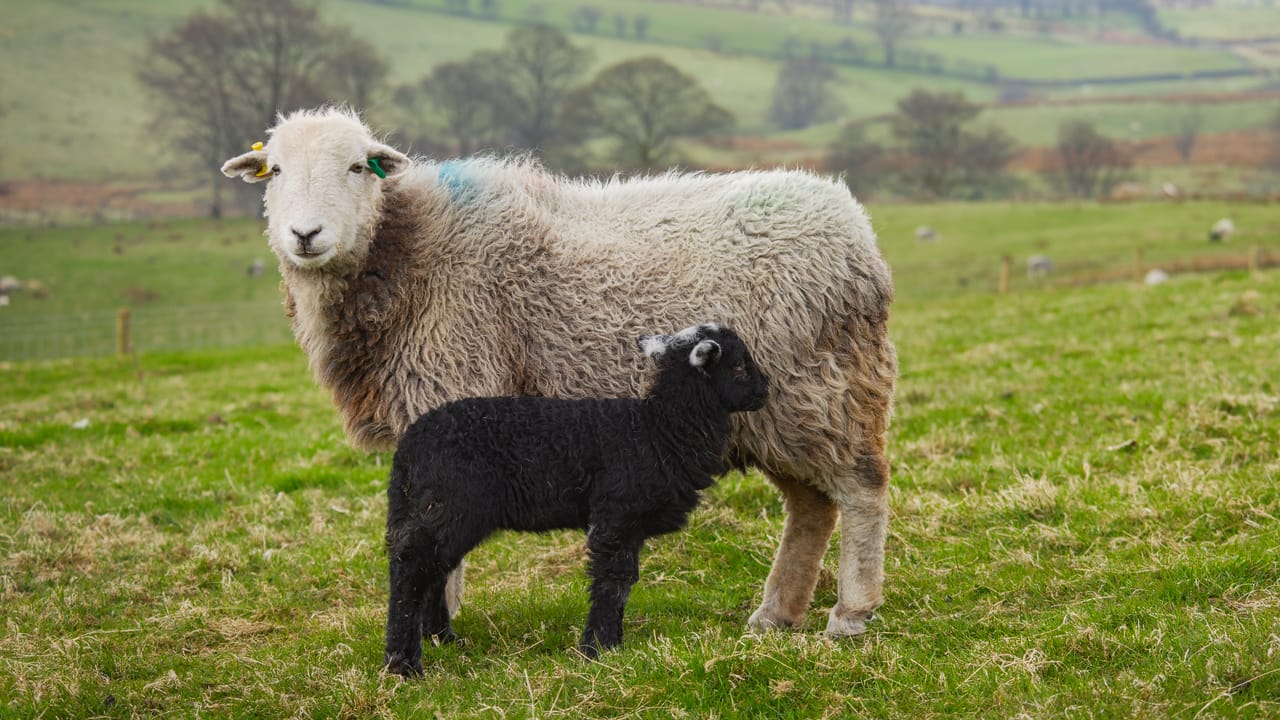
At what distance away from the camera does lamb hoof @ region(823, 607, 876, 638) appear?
5.65 metres

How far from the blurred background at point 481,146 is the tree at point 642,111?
0.40ft

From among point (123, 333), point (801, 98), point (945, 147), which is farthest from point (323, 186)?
point (801, 98)

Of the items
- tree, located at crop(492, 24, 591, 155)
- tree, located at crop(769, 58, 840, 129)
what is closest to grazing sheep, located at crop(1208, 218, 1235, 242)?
tree, located at crop(492, 24, 591, 155)

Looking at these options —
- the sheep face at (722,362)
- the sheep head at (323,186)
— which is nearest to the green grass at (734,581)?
the sheep face at (722,362)

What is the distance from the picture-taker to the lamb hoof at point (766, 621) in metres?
5.89

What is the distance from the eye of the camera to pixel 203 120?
158 feet

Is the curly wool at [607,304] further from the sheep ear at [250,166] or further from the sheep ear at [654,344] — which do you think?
the sheep ear at [250,166]

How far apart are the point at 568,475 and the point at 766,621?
1.56 m

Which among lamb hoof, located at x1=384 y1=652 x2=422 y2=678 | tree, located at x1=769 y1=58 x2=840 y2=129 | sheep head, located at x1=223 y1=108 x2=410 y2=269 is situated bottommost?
lamb hoof, located at x1=384 y1=652 x2=422 y2=678

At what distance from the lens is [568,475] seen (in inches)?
203

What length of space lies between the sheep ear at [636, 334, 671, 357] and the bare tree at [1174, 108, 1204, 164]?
76.5 m

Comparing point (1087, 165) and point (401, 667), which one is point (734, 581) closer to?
point (401, 667)

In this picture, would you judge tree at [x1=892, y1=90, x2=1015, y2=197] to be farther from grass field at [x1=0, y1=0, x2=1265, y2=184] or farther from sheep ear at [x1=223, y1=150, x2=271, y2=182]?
sheep ear at [x1=223, y1=150, x2=271, y2=182]

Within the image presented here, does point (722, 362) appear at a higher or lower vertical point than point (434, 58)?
lower
